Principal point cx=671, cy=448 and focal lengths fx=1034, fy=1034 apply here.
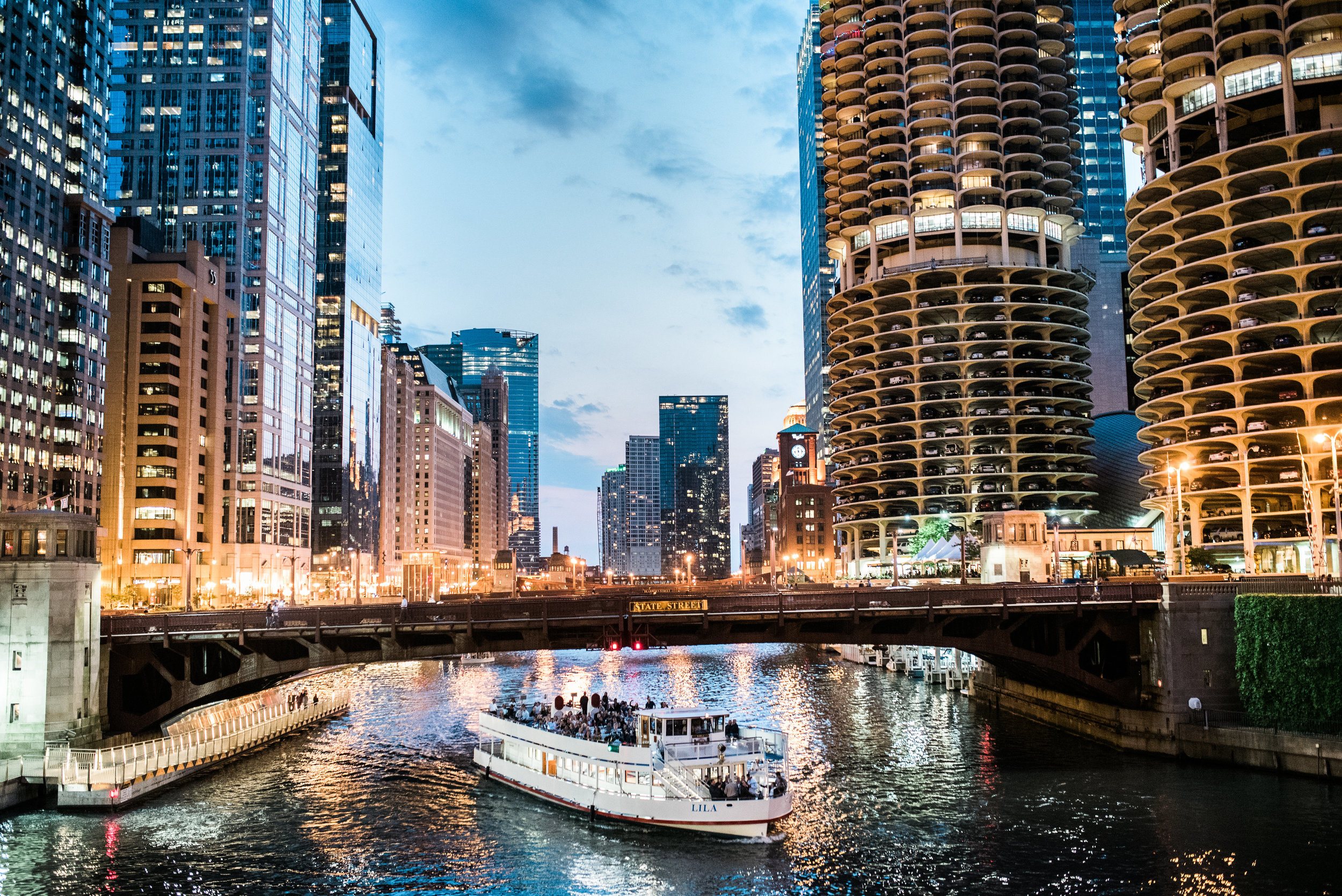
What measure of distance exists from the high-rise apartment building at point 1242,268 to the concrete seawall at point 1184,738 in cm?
3921

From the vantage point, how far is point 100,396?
17175 centimetres

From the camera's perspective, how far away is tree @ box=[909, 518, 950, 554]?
561 feet

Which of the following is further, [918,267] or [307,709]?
[918,267]

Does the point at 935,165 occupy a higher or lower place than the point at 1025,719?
higher

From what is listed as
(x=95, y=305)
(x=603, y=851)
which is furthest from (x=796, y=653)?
(x=95, y=305)

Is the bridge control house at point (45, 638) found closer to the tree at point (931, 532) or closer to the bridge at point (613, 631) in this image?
the bridge at point (613, 631)

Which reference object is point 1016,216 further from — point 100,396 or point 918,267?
point 100,396

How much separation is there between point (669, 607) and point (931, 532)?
11501 cm

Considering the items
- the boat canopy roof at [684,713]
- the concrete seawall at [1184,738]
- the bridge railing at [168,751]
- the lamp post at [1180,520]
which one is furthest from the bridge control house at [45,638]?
the lamp post at [1180,520]

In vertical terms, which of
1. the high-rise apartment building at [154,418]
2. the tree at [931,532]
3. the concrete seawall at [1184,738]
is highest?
the high-rise apartment building at [154,418]

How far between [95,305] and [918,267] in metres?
137

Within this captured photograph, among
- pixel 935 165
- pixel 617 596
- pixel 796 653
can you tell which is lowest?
pixel 796 653

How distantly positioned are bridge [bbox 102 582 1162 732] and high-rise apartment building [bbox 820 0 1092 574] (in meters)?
102

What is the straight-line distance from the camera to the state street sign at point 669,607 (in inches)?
2539
